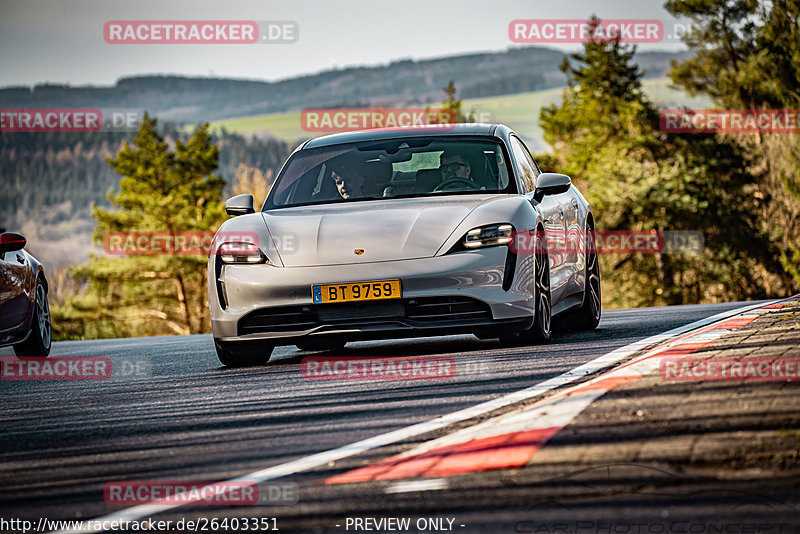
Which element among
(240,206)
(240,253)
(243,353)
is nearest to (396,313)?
(240,253)

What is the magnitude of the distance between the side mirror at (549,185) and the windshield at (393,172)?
0.68 ft

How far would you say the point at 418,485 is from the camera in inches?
152

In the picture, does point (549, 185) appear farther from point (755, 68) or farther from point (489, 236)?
point (755, 68)

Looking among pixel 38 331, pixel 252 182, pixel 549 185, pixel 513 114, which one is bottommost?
pixel 38 331

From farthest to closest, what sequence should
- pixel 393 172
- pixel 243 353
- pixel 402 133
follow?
pixel 402 133
pixel 393 172
pixel 243 353

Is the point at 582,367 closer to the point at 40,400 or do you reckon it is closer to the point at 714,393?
the point at 714,393

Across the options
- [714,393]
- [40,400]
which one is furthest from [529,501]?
[40,400]

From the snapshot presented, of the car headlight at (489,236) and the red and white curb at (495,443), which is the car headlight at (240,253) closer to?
the car headlight at (489,236)

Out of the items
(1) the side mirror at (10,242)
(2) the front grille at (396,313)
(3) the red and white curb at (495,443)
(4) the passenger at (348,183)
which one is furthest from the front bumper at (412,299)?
(1) the side mirror at (10,242)

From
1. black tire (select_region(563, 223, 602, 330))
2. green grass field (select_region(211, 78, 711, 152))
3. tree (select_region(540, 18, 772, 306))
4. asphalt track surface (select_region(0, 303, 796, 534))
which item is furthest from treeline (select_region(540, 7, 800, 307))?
asphalt track surface (select_region(0, 303, 796, 534))

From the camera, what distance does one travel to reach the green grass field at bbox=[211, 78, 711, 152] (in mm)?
60719

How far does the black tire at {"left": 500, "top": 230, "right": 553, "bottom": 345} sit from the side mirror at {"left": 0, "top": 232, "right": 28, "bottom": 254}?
491cm

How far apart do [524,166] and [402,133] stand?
1.08 m

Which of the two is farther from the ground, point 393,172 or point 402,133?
point 402,133
